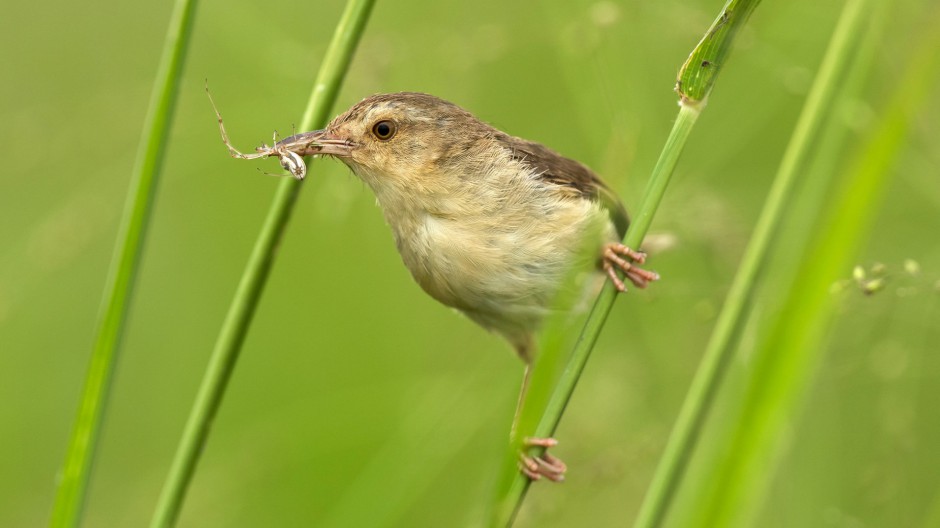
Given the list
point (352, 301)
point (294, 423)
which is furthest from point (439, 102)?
point (352, 301)

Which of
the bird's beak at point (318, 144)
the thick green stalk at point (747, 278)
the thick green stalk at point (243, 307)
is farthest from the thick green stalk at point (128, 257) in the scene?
the thick green stalk at point (747, 278)

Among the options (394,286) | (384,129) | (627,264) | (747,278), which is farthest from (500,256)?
(394,286)

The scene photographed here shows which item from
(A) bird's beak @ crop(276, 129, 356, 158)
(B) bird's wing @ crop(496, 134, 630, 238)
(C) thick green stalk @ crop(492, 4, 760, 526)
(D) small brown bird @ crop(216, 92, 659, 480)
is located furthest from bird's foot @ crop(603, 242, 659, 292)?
(A) bird's beak @ crop(276, 129, 356, 158)

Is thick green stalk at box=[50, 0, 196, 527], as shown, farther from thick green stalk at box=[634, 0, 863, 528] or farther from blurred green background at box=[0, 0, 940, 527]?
thick green stalk at box=[634, 0, 863, 528]

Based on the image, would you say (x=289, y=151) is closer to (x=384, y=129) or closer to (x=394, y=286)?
(x=384, y=129)

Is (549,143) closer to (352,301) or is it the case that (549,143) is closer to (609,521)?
(352,301)

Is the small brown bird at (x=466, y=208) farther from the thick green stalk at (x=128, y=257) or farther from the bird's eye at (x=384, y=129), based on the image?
the thick green stalk at (x=128, y=257)
